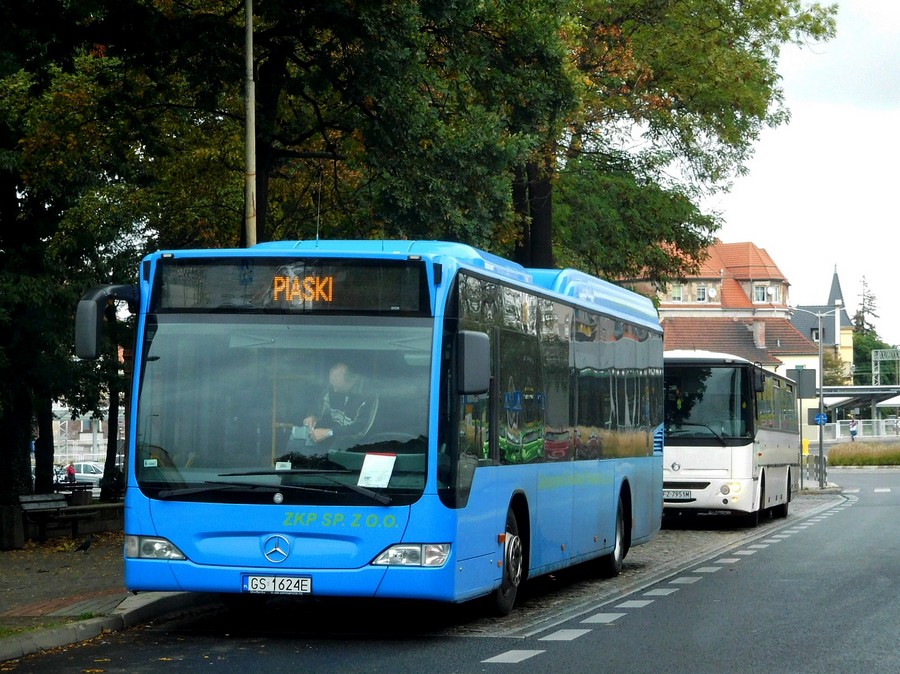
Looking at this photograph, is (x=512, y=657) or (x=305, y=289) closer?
(x=512, y=657)

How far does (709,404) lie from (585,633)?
1558 centimetres

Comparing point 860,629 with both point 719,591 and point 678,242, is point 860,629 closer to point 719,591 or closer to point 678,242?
point 719,591

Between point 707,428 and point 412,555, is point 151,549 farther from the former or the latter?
point 707,428

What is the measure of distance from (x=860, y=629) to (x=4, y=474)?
22312 millimetres

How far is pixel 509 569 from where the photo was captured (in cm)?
1266

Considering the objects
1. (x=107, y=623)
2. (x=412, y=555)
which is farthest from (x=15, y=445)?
(x=412, y=555)

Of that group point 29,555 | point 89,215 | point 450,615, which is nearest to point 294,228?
point 89,215

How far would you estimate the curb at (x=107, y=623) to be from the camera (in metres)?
10.6

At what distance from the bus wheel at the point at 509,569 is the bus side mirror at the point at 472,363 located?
1817 mm

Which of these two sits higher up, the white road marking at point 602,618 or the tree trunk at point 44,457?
the tree trunk at point 44,457

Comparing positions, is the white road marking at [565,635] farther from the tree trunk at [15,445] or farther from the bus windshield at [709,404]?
the tree trunk at [15,445]

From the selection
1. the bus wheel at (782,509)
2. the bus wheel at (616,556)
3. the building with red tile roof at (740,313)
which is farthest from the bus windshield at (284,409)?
the building with red tile roof at (740,313)

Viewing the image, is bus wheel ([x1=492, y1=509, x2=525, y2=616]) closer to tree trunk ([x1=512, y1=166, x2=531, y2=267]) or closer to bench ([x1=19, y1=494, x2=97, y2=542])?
bench ([x1=19, y1=494, x2=97, y2=542])

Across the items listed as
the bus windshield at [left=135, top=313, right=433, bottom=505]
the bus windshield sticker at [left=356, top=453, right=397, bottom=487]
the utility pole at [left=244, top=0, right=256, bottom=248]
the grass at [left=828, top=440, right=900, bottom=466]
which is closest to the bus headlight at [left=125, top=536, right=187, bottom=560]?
the bus windshield at [left=135, top=313, right=433, bottom=505]
